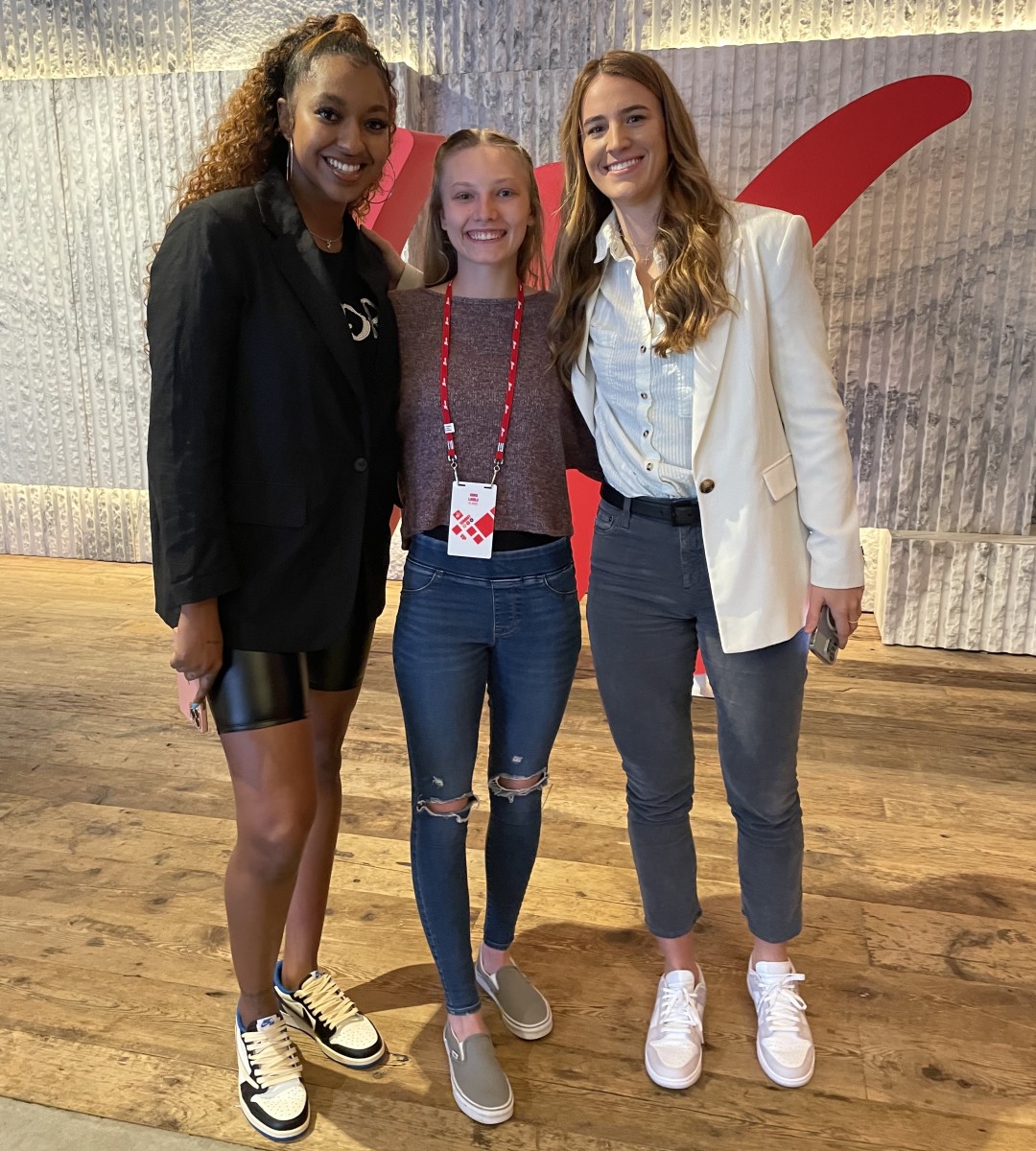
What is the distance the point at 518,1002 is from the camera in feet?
6.19

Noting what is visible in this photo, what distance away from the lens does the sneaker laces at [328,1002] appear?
1836 mm

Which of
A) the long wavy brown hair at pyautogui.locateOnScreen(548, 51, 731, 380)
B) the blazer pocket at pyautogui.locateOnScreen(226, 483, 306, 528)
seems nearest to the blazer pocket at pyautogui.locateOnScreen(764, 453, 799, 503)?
the long wavy brown hair at pyautogui.locateOnScreen(548, 51, 731, 380)

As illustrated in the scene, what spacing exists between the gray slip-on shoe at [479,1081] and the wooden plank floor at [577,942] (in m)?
0.03

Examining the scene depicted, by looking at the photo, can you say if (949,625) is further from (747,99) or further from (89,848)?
(89,848)

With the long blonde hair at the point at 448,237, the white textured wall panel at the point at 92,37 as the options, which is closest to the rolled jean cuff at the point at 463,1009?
the long blonde hair at the point at 448,237

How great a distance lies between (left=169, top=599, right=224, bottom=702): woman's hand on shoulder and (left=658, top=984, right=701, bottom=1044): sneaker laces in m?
1.06

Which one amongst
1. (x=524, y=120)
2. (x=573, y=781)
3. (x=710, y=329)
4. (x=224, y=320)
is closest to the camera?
(x=224, y=320)

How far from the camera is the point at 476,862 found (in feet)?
8.25

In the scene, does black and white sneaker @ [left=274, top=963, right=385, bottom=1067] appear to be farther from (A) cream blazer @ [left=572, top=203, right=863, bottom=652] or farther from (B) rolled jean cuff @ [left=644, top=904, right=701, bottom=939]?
(A) cream blazer @ [left=572, top=203, right=863, bottom=652]

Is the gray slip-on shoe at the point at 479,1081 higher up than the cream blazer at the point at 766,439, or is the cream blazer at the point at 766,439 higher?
the cream blazer at the point at 766,439

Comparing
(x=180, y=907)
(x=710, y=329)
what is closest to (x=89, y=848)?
(x=180, y=907)

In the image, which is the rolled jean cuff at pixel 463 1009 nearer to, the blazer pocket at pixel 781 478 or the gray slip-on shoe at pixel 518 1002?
the gray slip-on shoe at pixel 518 1002

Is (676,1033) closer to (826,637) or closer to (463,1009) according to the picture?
(463,1009)

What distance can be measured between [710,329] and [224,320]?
2.41 feet
